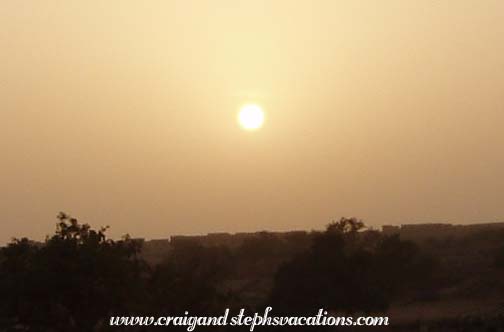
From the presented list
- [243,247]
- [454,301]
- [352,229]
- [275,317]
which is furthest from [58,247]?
[243,247]

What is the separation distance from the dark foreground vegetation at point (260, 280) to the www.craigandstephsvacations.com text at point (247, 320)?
0.21 meters

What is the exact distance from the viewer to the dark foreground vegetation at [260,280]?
27453 millimetres

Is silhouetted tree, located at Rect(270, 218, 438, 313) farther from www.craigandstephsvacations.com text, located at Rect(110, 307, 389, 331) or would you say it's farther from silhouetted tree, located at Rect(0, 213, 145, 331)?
silhouetted tree, located at Rect(0, 213, 145, 331)

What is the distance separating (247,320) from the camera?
36531mm

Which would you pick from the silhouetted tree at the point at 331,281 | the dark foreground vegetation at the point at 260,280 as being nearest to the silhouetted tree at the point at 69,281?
the dark foreground vegetation at the point at 260,280

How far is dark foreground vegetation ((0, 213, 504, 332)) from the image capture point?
27.5 m

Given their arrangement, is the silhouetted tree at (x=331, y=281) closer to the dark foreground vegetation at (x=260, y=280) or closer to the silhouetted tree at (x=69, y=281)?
the dark foreground vegetation at (x=260, y=280)

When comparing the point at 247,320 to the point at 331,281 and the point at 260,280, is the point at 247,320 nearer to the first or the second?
the point at 331,281

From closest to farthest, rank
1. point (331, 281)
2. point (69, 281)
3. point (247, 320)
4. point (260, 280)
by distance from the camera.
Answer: point (69, 281) < point (247, 320) < point (331, 281) < point (260, 280)

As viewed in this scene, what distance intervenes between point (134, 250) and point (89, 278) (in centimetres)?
170

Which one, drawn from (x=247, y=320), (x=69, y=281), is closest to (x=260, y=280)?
(x=247, y=320)

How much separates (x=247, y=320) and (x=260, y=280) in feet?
162

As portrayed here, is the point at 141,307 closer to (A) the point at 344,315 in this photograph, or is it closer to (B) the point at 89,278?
(B) the point at 89,278

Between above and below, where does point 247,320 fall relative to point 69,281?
above
